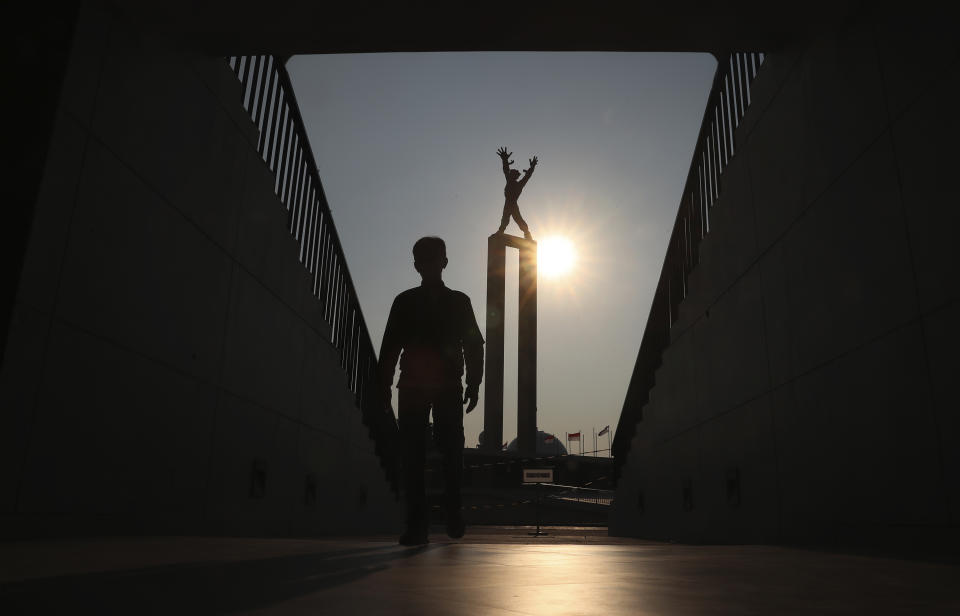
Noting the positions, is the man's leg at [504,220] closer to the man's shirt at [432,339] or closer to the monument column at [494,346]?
the monument column at [494,346]

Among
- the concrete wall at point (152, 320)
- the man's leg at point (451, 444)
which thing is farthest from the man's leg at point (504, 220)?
the man's leg at point (451, 444)

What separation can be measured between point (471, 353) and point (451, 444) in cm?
57

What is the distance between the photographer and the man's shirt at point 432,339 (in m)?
4.01

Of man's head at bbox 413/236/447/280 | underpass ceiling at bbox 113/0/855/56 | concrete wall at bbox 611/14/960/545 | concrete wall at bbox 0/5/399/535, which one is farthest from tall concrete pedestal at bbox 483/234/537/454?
man's head at bbox 413/236/447/280

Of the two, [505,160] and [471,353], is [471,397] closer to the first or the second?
[471,353]

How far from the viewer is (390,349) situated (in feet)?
13.5

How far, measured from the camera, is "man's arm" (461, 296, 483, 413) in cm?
412

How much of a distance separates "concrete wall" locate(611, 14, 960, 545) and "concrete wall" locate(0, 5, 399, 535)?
4.16 meters

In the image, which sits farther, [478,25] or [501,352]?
[501,352]

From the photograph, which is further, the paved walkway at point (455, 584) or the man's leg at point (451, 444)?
the man's leg at point (451, 444)

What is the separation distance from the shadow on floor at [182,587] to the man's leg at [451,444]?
5.32 ft

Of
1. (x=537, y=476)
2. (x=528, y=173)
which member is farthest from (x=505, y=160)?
(x=537, y=476)

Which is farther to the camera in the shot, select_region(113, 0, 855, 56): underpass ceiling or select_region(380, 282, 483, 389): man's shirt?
select_region(113, 0, 855, 56): underpass ceiling

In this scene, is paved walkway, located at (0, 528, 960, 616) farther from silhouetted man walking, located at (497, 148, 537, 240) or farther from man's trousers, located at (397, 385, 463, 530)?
silhouetted man walking, located at (497, 148, 537, 240)
